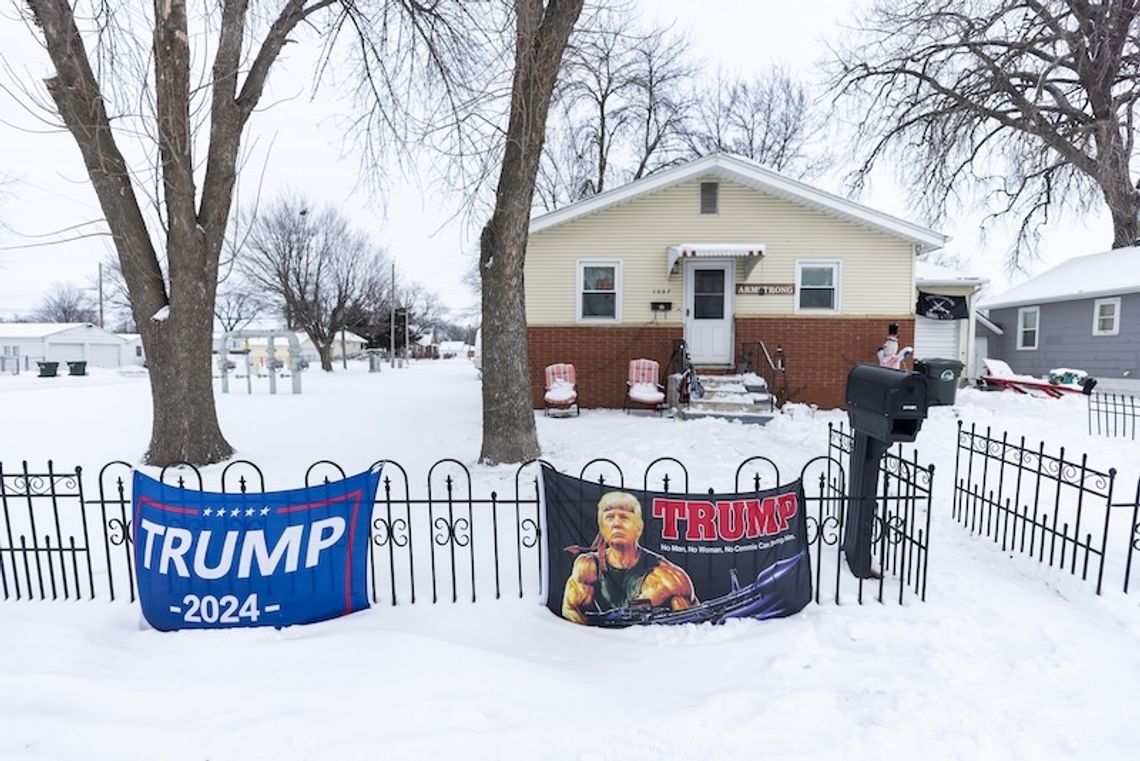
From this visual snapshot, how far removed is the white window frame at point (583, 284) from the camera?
42.5ft

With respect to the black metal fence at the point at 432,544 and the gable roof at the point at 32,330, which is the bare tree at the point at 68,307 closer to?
the gable roof at the point at 32,330

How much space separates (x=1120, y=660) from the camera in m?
3.07

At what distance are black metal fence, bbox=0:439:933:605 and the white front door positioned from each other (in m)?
7.24

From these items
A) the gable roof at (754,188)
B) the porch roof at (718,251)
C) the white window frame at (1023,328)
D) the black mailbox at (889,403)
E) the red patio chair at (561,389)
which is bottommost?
the red patio chair at (561,389)

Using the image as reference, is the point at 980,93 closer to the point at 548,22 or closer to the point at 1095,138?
the point at 1095,138

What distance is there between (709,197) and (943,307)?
8.77 m

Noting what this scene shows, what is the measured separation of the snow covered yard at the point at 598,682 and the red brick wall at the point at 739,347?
29.4 feet

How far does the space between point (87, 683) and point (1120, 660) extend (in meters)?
5.28

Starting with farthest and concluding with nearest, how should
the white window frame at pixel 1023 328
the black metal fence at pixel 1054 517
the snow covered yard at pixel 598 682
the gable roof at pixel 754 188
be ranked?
the white window frame at pixel 1023 328, the gable roof at pixel 754 188, the black metal fence at pixel 1054 517, the snow covered yard at pixel 598 682

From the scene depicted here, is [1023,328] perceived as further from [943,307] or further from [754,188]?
[754,188]

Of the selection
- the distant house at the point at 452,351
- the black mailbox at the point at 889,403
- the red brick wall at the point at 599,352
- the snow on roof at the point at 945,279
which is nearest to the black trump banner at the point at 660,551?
the black mailbox at the point at 889,403

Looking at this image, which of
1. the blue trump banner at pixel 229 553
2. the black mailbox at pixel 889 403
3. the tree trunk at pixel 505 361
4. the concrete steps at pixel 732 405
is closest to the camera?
the blue trump banner at pixel 229 553

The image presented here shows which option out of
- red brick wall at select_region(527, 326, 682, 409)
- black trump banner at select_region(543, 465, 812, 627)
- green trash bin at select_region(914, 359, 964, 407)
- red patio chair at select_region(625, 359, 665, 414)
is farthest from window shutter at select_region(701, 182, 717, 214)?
black trump banner at select_region(543, 465, 812, 627)

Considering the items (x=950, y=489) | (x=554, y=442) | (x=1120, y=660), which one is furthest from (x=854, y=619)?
(x=554, y=442)
